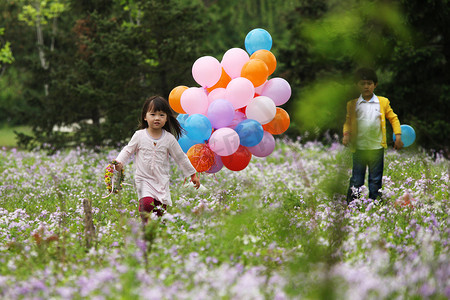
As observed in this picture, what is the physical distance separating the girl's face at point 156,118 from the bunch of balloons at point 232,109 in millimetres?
774

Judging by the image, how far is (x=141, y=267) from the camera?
3.36 meters

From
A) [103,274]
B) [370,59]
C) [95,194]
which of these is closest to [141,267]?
[103,274]

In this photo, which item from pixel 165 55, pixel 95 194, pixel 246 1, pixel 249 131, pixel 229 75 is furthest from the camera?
pixel 246 1

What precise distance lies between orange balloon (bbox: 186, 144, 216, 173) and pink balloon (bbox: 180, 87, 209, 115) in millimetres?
467

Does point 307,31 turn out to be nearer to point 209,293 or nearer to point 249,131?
point 209,293

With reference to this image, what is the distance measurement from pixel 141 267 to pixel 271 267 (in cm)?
103

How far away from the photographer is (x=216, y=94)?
248 inches

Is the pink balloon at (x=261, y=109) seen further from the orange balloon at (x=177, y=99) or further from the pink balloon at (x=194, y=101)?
the orange balloon at (x=177, y=99)

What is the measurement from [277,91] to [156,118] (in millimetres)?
1991

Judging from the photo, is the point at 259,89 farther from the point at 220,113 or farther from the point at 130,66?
the point at 130,66

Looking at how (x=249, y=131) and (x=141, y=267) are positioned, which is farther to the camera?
(x=249, y=131)

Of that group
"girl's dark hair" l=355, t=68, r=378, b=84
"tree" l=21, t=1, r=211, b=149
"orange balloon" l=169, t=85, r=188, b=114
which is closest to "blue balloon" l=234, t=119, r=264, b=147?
"orange balloon" l=169, t=85, r=188, b=114

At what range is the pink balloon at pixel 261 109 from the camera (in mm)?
6098

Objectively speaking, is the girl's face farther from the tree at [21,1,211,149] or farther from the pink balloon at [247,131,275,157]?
the tree at [21,1,211,149]
